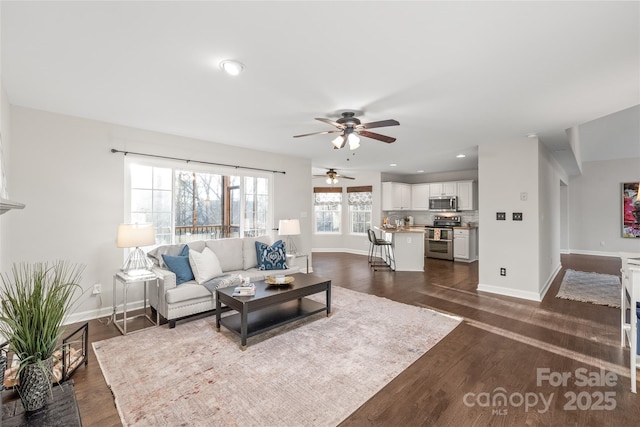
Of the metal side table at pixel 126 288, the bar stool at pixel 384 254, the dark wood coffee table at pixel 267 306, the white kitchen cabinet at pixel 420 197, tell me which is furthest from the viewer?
the white kitchen cabinet at pixel 420 197

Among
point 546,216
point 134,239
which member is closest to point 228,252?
point 134,239

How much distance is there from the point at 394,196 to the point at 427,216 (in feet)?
4.42

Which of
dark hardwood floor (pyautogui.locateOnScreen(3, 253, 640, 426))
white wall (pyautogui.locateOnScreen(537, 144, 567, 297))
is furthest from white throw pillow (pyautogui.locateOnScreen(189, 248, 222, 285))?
white wall (pyautogui.locateOnScreen(537, 144, 567, 297))

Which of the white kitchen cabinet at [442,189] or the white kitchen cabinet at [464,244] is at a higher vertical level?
the white kitchen cabinet at [442,189]

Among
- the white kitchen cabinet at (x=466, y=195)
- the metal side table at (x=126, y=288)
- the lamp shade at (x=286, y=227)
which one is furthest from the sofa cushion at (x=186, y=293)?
the white kitchen cabinet at (x=466, y=195)

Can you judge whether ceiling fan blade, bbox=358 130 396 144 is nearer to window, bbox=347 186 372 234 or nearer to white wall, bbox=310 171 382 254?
white wall, bbox=310 171 382 254

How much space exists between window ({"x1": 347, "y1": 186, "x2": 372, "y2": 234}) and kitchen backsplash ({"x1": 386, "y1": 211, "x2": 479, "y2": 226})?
2.21ft

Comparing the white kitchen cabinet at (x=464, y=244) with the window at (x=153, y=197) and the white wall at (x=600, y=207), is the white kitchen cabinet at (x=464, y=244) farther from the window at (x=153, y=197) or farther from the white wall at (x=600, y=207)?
the window at (x=153, y=197)

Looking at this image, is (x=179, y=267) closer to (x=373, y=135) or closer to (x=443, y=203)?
(x=373, y=135)

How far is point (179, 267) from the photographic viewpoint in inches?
145

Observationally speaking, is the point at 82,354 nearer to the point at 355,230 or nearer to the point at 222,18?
the point at 222,18

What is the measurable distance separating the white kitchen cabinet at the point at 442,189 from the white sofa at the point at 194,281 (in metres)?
5.57

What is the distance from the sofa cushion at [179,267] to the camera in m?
3.64

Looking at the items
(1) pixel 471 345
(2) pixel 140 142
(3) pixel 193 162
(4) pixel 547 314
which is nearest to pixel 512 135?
(4) pixel 547 314
